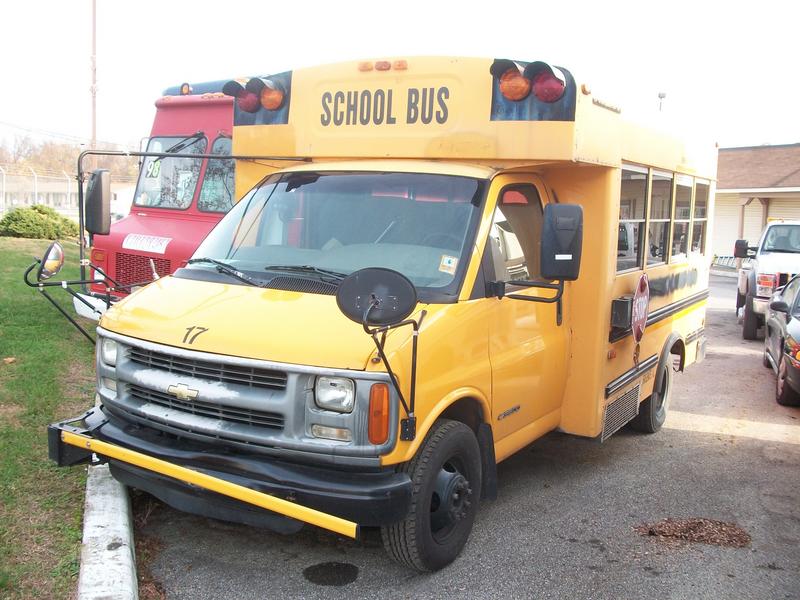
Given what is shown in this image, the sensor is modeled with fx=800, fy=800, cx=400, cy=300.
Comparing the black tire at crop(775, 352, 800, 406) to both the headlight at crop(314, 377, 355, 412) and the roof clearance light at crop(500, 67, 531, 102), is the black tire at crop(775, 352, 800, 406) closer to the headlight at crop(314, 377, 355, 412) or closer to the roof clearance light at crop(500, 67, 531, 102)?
the roof clearance light at crop(500, 67, 531, 102)

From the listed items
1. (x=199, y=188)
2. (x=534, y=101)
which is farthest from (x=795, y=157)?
(x=534, y=101)

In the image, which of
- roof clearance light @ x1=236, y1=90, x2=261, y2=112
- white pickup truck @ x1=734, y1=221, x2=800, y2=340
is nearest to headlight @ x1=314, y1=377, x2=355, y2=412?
roof clearance light @ x1=236, y1=90, x2=261, y2=112

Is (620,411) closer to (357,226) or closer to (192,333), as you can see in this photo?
(357,226)

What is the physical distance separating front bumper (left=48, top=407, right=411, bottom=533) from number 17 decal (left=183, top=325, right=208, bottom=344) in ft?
1.68

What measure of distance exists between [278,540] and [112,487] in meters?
1.00

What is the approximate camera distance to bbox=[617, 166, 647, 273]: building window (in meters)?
5.55

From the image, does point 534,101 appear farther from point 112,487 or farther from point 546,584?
point 112,487

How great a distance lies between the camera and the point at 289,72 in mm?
5375

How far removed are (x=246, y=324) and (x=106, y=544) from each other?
50.8 inches

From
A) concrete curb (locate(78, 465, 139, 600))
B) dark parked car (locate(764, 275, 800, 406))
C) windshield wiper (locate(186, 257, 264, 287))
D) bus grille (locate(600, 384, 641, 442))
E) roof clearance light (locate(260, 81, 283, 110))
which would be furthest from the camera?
dark parked car (locate(764, 275, 800, 406))

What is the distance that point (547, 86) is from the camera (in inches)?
179

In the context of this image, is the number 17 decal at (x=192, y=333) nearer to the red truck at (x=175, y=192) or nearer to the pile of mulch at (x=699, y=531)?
the pile of mulch at (x=699, y=531)

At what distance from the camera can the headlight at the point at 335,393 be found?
357 centimetres

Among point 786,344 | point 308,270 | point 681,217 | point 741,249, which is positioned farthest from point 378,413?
point 741,249
